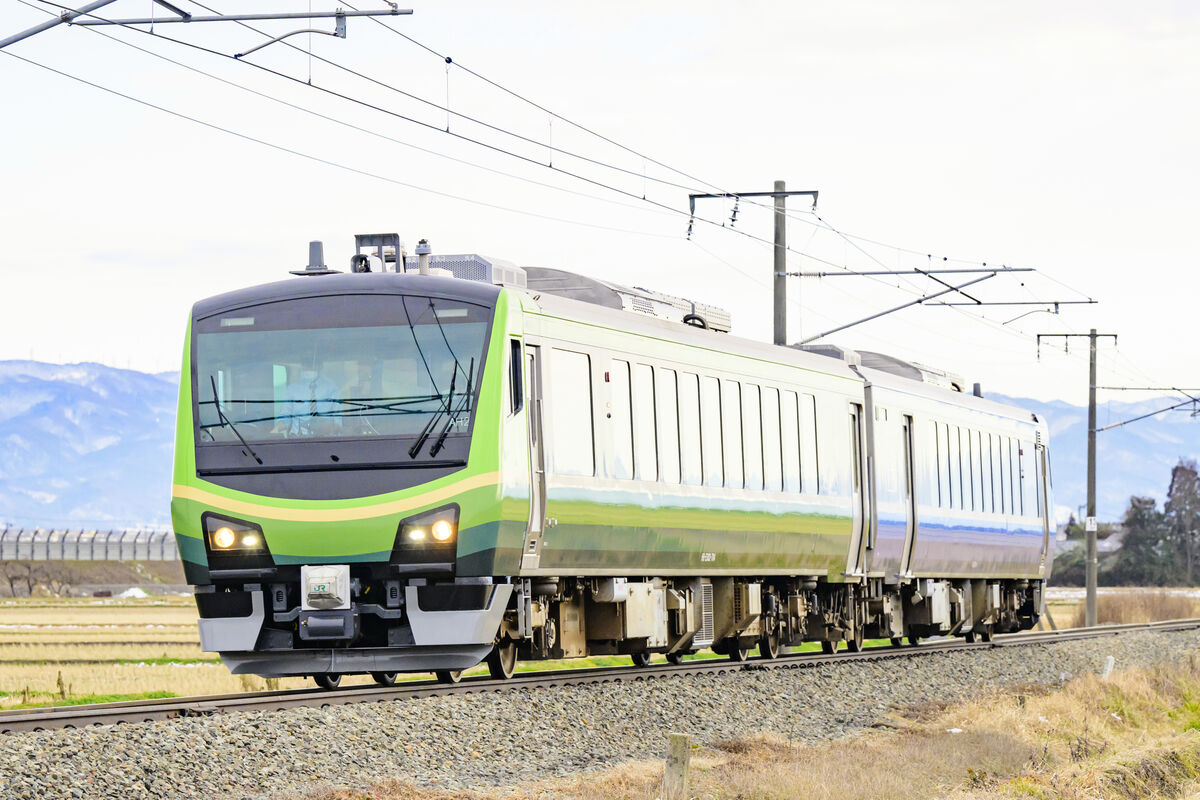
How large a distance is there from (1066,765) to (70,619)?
49528 millimetres

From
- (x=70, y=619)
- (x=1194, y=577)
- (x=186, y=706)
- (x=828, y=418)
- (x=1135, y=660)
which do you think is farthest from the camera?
(x=1194, y=577)

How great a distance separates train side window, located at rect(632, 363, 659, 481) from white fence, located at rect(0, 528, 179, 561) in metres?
101

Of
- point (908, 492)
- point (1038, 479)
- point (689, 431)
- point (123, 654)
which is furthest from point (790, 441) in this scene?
point (123, 654)

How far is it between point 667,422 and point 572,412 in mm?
2112

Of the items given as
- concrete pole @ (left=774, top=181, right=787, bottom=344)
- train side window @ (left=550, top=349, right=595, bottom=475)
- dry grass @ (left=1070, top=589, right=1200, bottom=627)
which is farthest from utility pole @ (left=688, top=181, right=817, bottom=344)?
dry grass @ (left=1070, top=589, right=1200, bottom=627)

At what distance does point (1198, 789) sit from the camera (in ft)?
56.6

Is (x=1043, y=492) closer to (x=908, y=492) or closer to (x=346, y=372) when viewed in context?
(x=908, y=492)

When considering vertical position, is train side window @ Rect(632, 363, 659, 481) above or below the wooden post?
above

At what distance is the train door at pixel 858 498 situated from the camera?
81.2 ft

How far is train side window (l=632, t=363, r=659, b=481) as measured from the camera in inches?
Result: 732

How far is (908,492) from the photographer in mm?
27125

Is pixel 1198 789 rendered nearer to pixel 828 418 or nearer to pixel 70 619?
pixel 828 418

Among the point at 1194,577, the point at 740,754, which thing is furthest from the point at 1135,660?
the point at 1194,577

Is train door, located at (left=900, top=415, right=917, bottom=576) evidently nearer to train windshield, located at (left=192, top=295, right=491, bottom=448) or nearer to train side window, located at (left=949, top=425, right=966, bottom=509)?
train side window, located at (left=949, top=425, right=966, bottom=509)
